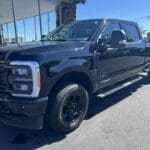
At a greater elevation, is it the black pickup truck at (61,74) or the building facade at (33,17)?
the building facade at (33,17)

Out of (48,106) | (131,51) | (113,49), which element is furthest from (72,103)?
(131,51)

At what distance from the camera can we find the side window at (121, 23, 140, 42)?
6568mm

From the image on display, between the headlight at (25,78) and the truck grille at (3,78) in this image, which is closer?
the headlight at (25,78)

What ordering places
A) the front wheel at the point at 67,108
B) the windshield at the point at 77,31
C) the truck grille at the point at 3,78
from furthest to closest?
the windshield at the point at 77,31 < the front wheel at the point at 67,108 < the truck grille at the point at 3,78

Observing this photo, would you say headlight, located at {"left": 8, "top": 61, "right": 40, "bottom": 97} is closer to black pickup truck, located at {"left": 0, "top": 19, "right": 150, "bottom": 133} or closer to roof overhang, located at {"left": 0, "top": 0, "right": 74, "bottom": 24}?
black pickup truck, located at {"left": 0, "top": 19, "right": 150, "bottom": 133}

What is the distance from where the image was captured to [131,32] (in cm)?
689

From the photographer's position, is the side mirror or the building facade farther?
the building facade

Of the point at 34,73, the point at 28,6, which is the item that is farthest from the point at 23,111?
the point at 28,6

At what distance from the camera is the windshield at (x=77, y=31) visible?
5246 millimetres

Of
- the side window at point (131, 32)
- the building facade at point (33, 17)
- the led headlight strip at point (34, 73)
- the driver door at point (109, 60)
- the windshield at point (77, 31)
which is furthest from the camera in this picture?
the building facade at point (33, 17)

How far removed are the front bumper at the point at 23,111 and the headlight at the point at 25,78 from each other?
0.12 meters

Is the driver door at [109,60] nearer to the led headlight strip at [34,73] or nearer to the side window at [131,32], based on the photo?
the side window at [131,32]

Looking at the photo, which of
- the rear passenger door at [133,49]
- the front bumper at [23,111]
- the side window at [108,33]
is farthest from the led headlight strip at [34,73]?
the rear passenger door at [133,49]

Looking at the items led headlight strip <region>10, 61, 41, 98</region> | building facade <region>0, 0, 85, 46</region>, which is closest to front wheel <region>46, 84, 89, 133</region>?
led headlight strip <region>10, 61, 41, 98</region>
